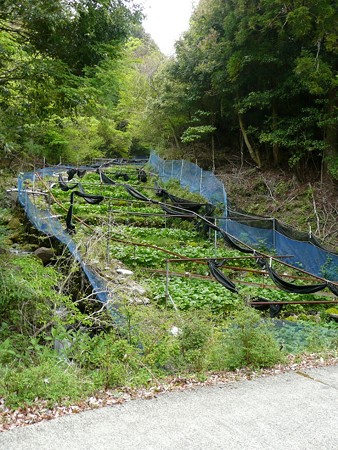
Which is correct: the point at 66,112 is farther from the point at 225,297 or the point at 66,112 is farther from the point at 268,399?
the point at 268,399

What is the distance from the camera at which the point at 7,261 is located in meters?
6.71

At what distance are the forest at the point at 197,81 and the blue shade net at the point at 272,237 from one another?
324cm

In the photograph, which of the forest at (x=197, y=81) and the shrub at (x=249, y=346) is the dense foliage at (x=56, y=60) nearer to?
the forest at (x=197, y=81)

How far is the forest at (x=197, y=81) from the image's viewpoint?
7.40 m

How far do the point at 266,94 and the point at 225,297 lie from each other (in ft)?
34.4

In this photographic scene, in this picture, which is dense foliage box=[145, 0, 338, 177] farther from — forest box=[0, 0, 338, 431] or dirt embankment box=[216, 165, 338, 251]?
dirt embankment box=[216, 165, 338, 251]

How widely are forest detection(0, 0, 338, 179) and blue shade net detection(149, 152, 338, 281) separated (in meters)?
3.24

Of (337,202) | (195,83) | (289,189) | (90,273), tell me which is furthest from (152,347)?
(195,83)

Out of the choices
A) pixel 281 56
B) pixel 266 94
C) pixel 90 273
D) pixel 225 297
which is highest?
pixel 281 56

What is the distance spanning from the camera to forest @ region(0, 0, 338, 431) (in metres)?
4.40

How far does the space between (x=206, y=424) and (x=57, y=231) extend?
8092 mm

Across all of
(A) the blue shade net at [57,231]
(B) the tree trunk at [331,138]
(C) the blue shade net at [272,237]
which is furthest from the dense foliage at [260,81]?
(A) the blue shade net at [57,231]

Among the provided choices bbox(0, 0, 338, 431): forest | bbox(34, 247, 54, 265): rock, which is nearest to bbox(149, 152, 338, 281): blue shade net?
bbox(0, 0, 338, 431): forest

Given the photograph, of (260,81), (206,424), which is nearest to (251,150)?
(260,81)
